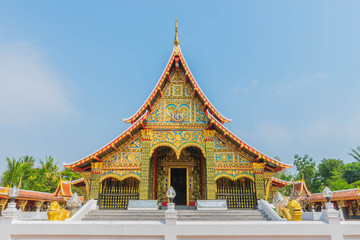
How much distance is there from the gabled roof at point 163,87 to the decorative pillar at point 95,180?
2.48m

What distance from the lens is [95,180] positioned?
35.1 ft

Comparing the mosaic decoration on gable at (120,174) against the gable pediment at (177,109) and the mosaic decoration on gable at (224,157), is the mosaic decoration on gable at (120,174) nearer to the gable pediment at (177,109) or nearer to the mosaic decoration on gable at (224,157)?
the gable pediment at (177,109)

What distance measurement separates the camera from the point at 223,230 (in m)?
5.26

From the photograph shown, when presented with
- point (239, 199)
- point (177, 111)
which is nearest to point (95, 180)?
point (177, 111)

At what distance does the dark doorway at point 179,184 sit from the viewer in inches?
517

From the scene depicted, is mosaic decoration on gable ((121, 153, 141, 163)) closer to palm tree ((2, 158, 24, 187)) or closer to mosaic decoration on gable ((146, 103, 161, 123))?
mosaic decoration on gable ((146, 103, 161, 123))

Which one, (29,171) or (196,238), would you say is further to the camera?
(29,171)

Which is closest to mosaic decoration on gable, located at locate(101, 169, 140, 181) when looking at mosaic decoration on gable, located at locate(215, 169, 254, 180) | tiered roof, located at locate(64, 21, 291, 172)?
tiered roof, located at locate(64, 21, 291, 172)

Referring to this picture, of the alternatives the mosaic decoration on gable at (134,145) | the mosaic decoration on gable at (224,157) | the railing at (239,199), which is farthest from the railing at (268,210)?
the mosaic decoration on gable at (134,145)

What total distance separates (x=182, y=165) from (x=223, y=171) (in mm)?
3089

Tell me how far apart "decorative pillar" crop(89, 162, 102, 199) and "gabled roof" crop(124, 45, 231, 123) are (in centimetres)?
248

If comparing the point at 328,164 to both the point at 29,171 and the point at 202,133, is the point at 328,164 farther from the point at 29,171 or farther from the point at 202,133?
the point at 29,171

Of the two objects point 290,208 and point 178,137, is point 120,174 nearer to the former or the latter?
point 178,137

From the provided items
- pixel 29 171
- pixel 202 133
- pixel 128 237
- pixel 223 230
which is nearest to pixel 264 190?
pixel 202 133
